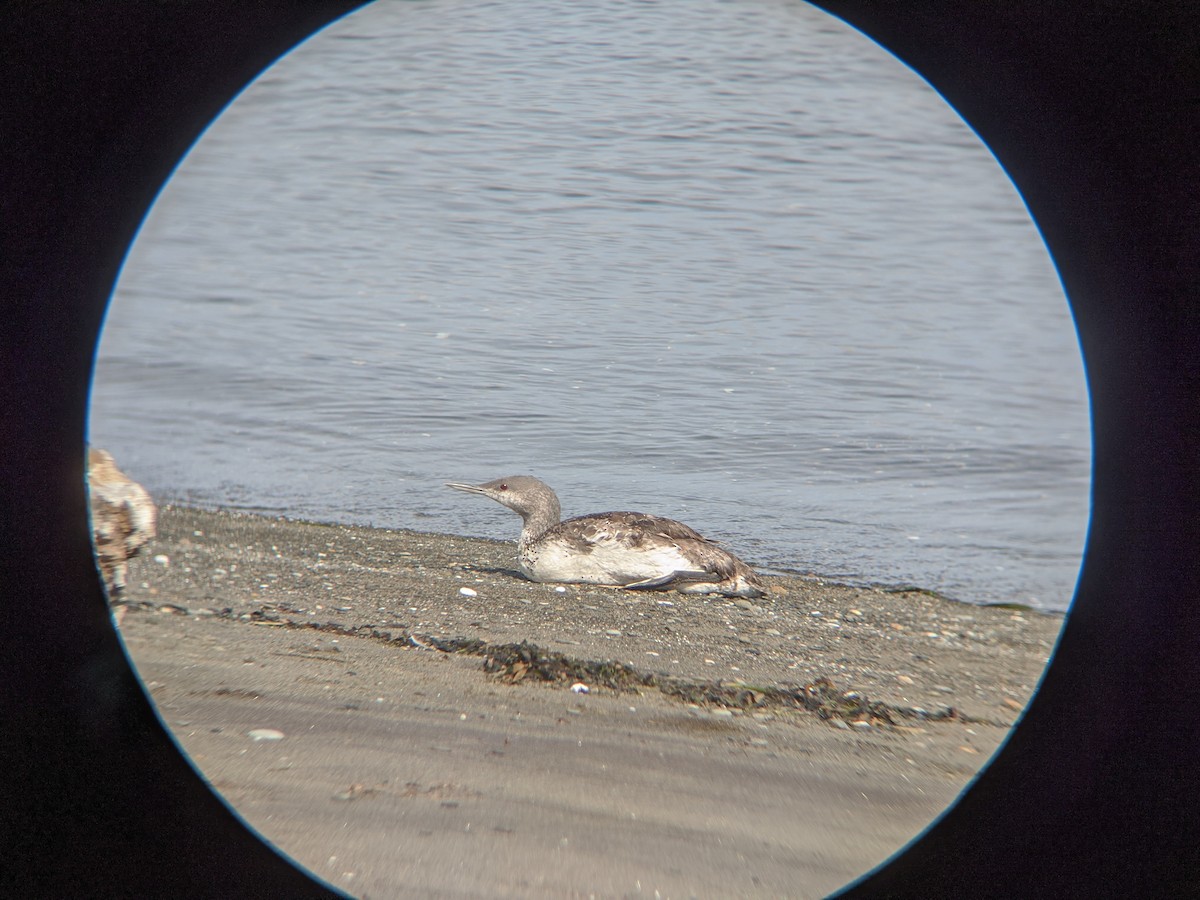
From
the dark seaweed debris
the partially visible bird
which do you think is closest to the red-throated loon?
the dark seaweed debris

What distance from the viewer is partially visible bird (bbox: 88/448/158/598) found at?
2543mm

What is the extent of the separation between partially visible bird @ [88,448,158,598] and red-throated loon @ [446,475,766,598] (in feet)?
9.89

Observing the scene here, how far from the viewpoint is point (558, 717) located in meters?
3.12

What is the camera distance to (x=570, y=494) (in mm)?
7484

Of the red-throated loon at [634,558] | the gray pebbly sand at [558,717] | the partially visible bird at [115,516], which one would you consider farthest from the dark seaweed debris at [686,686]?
the red-throated loon at [634,558]

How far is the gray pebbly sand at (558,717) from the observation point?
83.4 inches

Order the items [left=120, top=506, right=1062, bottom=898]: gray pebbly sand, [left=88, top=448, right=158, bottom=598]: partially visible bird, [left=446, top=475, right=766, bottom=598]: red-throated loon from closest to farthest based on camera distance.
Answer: [left=120, top=506, right=1062, bottom=898]: gray pebbly sand
[left=88, top=448, right=158, bottom=598]: partially visible bird
[left=446, top=475, right=766, bottom=598]: red-throated loon

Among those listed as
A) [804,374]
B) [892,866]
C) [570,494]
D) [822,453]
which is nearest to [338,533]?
[570,494]

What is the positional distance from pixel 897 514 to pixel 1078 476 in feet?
5.43

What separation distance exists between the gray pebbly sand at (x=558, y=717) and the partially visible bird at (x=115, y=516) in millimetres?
439

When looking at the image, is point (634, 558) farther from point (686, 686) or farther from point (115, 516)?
point (115, 516)

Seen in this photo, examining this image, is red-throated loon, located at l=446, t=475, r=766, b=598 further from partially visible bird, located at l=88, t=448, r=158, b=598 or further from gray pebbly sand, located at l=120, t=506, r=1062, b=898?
partially visible bird, located at l=88, t=448, r=158, b=598

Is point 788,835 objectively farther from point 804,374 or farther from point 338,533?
point 804,374

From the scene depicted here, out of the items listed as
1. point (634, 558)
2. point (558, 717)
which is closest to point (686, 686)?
point (558, 717)
